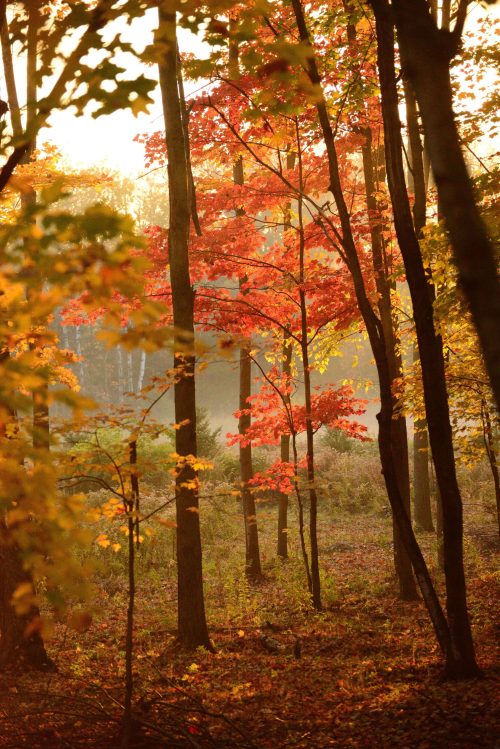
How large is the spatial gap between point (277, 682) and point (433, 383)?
10.8ft

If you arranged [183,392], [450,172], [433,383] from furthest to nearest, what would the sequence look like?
[183,392], [433,383], [450,172]

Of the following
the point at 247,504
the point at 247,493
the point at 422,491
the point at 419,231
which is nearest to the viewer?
the point at 419,231

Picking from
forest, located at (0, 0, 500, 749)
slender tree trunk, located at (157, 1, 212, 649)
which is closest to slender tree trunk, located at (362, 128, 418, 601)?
forest, located at (0, 0, 500, 749)

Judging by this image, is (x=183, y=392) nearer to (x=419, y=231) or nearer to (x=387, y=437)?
(x=387, y=437)

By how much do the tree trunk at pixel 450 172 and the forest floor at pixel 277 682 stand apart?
10.5 ft

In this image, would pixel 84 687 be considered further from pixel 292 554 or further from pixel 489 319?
pixel 292 554

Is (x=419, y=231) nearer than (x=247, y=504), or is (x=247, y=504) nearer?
(x=419, y=231)

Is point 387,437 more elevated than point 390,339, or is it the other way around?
point 390,339

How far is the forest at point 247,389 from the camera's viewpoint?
7.30 feet

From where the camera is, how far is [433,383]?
4949 millimetres

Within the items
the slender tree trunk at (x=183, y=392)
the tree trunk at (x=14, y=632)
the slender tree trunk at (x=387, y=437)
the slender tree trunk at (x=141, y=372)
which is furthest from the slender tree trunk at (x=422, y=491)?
the slender tree trunk at (x=141, y=372)

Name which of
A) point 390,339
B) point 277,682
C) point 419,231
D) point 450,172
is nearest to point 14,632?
A: point 277,682

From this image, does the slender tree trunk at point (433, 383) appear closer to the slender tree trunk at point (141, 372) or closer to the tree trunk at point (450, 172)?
the tree trunk at point (450, 172)

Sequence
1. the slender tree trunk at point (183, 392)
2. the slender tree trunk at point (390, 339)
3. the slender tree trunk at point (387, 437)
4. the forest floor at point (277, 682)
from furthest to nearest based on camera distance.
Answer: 1. the slender tree trunk at point (390, 339)
2. the slender tree trunk at point (183, 392)
3. the slender tree trunk at point (387, 437)
4. the forest floor at point (277, 682)
